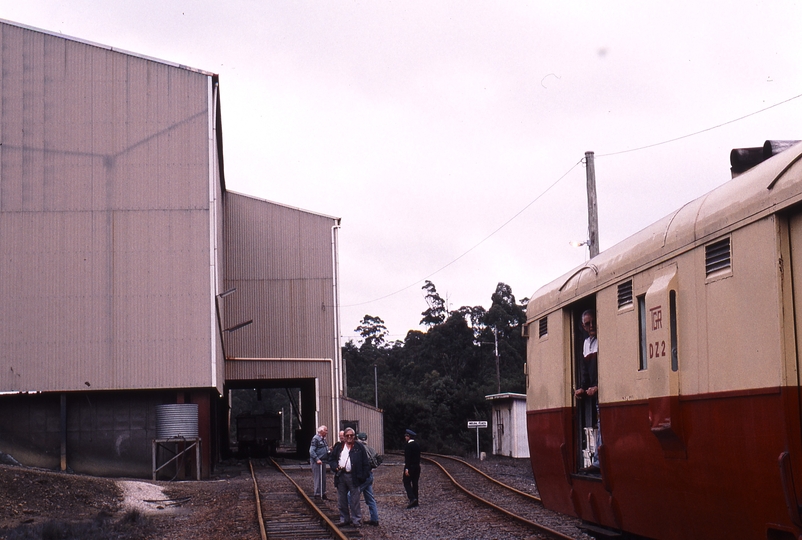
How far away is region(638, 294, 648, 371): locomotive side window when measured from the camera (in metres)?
7.75

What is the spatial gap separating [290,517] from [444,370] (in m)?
59.6

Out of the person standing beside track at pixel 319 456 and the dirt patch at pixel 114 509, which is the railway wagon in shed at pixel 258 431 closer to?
the dirt patch at pixel 114 509

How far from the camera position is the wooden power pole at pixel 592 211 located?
67.7 ft

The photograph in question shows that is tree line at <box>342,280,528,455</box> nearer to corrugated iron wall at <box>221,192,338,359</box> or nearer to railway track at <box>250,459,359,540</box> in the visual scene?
corrugated iron wall at <box>221,192,338,359</box>

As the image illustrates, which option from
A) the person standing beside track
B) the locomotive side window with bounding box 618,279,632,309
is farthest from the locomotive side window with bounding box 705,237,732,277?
the person standing beside track

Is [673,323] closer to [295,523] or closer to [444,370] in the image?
[295,523]

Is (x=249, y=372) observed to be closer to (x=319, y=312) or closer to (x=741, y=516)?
(x=319, y=312)

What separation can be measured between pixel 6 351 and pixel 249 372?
39.7ft

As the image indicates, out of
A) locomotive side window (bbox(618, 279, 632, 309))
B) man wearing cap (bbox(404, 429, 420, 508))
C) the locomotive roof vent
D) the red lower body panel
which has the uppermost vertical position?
the locomotive roof vent

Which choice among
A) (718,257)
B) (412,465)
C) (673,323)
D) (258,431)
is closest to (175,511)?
(412,465)

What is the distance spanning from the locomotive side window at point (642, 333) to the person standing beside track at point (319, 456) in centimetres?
1089

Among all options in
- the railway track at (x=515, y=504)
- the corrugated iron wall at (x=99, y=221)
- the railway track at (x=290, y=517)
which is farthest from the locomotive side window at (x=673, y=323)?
the corrugated iron wall at (x=99, y=221)

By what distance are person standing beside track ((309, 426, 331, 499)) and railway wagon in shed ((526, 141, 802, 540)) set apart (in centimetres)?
922

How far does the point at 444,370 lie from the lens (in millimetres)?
75062
